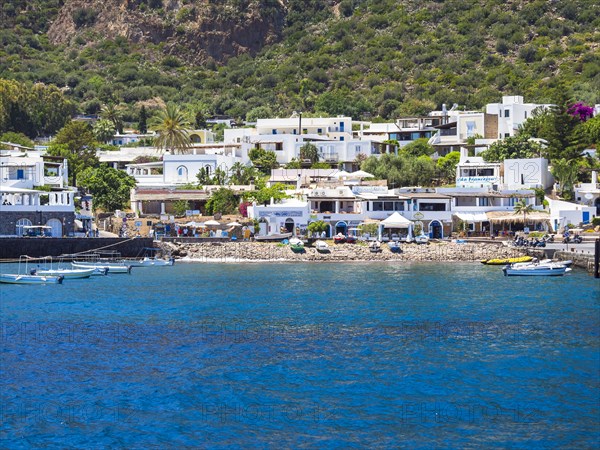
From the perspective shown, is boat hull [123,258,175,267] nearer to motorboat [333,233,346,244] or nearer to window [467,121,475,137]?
motorboat [333,233,346,244]

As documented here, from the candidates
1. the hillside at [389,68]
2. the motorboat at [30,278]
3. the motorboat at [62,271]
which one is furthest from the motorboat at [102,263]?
the hillside at [389,68]

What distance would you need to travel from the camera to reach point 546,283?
6769cm

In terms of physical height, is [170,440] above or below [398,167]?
below

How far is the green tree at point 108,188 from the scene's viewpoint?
99875 millimetres

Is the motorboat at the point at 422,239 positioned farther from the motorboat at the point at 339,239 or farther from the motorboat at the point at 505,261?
the motorboat at the point at 505,261

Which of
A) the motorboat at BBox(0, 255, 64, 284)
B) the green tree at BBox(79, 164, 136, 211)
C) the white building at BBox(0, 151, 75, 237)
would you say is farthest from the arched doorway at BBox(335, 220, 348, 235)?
the motorboat at BBox(0, 255, 64, 284)

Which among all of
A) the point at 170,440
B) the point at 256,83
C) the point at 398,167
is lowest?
the point at 170,440

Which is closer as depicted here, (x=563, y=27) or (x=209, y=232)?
(x=209, y=232)

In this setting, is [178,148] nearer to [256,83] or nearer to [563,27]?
[256,83]

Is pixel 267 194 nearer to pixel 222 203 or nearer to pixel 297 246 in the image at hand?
pixel 222 203

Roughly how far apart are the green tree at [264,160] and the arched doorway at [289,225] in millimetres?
22281

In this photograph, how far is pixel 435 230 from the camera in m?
89.9

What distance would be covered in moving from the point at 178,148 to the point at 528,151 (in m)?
39.1

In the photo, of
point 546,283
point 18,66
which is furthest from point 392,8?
point 546,283
